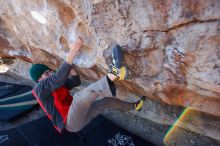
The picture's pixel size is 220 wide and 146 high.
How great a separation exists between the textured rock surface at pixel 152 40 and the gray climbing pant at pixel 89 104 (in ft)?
1.00

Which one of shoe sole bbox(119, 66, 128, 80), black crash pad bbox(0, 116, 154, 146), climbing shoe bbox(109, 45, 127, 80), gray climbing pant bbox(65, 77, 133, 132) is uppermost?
climbing shoe bbox(109, 45, 127, 80)

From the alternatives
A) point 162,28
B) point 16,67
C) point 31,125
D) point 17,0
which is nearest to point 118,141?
point 31,125

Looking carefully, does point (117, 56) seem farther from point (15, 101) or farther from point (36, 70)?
point (15, 101)

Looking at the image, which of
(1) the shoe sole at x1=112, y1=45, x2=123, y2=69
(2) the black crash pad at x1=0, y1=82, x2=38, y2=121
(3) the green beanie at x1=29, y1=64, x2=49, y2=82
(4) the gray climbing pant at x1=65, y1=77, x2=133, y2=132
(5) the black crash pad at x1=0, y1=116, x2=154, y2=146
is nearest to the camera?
(1) the shoe sole at x1=112, y1=45, x2=123, y2=69

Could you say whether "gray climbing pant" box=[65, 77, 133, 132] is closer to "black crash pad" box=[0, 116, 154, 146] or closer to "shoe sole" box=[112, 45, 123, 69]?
"shoe sole" box=[112, 45, 123, 69]

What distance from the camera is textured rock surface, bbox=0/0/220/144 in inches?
92.7

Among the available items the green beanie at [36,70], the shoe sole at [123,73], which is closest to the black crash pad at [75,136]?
the green beanie at [36,70]

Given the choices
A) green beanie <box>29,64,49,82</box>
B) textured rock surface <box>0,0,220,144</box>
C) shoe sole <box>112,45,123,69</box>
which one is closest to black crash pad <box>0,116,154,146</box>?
textured rock surface <box>0,0,220,144</box>

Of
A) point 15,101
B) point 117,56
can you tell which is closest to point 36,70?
point 117,56

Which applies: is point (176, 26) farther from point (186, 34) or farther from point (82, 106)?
point (82, 106)

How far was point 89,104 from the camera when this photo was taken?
309 cm

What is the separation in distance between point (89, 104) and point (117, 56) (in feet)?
2.12

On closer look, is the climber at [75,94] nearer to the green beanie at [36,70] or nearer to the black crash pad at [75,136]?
the green beanie at [36,70]

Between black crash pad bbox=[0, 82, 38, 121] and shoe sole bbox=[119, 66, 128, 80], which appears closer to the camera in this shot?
shoe sole bbox=[119, 66, 128, 80]
